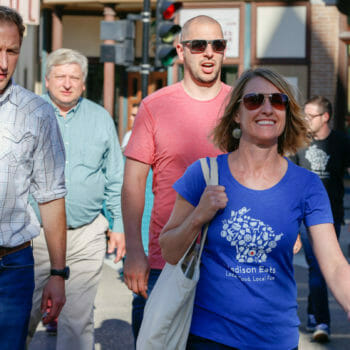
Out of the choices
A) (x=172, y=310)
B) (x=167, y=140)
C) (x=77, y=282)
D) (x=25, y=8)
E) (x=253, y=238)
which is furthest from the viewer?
(x=25, y=8)

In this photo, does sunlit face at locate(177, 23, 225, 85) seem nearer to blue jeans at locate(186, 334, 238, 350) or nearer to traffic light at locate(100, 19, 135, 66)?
blue jeans at locate(186, 334, 238, 350)

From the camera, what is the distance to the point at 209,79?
14.1ft

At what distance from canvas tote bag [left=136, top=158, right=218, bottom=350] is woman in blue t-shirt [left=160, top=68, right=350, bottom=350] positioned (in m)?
0.13

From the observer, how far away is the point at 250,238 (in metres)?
2.98

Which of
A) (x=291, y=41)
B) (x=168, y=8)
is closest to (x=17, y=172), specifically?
(x=168, y=8)

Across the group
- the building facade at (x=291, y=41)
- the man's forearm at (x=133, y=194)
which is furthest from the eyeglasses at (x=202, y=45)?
the building facade at (x=291, y=41)

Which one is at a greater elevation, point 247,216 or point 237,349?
point 247,216

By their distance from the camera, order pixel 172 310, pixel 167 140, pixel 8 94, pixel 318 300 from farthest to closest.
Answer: pixel 318 300
pixel 167 140
pixel 8 94
pixel 172 310

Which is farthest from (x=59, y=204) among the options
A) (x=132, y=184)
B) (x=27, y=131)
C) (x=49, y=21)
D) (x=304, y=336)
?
(x=49, y=21)

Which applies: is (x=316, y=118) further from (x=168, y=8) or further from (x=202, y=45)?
(x=168, y=8)

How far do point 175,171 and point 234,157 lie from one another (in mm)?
1019

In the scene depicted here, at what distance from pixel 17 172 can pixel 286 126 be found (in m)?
1.14

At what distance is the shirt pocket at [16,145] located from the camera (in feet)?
11.2

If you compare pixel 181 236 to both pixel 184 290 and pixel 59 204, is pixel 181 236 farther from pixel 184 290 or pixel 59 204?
pixel 59 204
